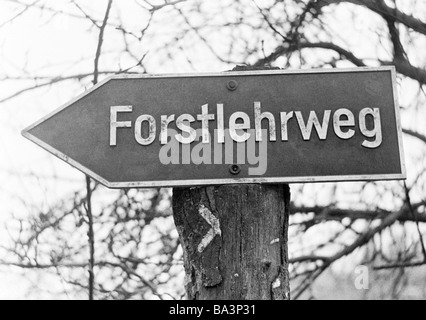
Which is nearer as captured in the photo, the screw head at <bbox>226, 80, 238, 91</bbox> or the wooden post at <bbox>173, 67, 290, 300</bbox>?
the wooden post at <bbox>173, 67, 290, 300</bbox>

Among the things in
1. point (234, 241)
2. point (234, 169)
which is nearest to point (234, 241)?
point (234, 241)

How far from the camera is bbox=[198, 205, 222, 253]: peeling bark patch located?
1.01 meters

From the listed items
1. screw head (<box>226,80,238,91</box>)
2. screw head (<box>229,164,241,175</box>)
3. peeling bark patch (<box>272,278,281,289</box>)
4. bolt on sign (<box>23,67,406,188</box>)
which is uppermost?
screw head (<box>226,80,238,91</box>)

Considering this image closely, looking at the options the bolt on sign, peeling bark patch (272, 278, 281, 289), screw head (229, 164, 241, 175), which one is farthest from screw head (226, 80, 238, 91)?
peeling bark patch (272, 278, 281, 289)

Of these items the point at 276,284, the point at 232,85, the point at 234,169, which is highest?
the point at 232,85

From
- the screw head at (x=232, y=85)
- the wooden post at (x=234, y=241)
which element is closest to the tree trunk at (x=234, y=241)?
the wooden post at (x=234, y=241)

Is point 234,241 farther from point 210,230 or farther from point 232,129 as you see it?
point 232,129

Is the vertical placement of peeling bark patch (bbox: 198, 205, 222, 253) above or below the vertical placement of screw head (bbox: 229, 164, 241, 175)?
below

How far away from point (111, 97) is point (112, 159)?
0.39 ft

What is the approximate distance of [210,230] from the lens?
1.01 m

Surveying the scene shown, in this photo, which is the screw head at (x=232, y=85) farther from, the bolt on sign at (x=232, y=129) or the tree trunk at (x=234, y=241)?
the tree trunk at (x=234, y=241)

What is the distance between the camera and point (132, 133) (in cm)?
106

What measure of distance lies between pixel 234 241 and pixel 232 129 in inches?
7.6

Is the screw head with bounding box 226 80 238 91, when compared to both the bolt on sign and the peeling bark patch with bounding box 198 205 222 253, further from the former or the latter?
the peeling bark patch with bounding box 198 205 222 253
